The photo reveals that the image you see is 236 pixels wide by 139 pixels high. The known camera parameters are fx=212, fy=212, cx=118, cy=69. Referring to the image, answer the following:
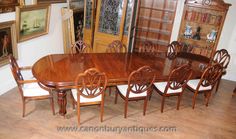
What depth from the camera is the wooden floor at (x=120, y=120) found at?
2650mm

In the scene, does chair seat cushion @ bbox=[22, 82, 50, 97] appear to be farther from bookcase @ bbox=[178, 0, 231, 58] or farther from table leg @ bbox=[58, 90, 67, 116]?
bookcase @ bbox=[178, 0, 231, 58]

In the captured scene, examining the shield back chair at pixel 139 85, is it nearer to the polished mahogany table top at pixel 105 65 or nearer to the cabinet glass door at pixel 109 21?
the polished mahogany table top at pixel 105 65

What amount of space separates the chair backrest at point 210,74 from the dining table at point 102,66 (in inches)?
4.1

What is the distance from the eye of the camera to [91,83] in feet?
8.23

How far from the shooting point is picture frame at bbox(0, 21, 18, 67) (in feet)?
9.94

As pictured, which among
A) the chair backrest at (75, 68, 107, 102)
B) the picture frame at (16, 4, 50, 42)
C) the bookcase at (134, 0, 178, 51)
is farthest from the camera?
the bookcase at (134, 0, 178, 51)

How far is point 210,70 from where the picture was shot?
3102 mm

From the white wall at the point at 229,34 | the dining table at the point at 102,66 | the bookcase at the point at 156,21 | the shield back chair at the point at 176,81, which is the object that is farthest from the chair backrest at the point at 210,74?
the bookcase at the point at 156,21

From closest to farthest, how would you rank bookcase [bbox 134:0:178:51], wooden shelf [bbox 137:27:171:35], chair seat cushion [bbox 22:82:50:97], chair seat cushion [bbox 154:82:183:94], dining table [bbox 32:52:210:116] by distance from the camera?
dining table [bbox 32:52:210:116], chair seat cushion [bbox 22:82:50:97], chair seat cushion [bbox 154:82:183:94], bookcase [bbox 134:0:178:51], wooden shelf [bbox 137:27:171:35]

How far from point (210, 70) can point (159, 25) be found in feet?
8.02

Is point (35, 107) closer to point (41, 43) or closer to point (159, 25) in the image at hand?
point (41, 43)

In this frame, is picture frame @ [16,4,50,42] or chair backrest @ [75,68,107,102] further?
picture frame @ [16,4,50,42]

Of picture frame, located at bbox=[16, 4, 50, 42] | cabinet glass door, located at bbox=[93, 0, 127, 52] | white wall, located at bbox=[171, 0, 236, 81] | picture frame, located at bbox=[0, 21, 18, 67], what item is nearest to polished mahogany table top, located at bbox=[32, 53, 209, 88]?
picture frame, located at bbox=[0, 21, 18, 67]

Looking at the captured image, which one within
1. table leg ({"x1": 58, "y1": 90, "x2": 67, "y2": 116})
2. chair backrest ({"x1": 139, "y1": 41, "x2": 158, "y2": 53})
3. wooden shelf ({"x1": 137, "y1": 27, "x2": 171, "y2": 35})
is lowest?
table leg ({"x1": 58, "y1": 90, "x2": 67, "y2": 116})
